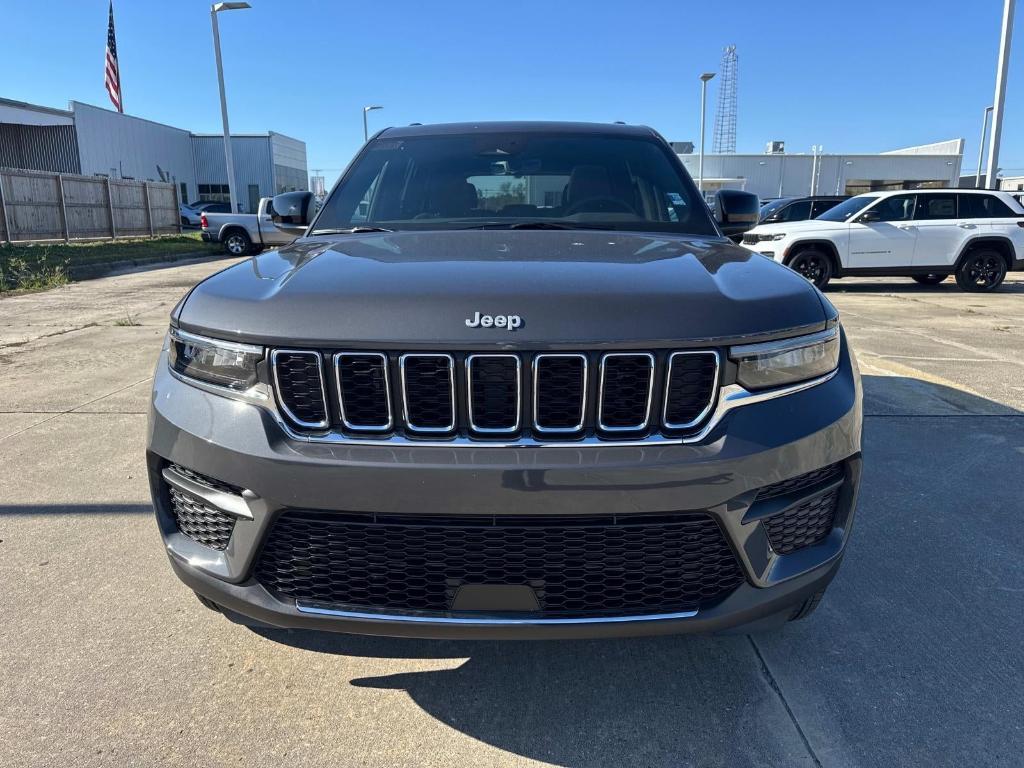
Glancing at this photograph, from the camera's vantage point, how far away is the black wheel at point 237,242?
2095 cm

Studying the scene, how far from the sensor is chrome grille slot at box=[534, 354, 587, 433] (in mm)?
1721

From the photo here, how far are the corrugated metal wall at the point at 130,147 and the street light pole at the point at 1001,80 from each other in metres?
37.4

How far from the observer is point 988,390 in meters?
5.61

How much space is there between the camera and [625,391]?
1.75 meters

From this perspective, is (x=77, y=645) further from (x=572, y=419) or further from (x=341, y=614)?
(x=572, y=419)

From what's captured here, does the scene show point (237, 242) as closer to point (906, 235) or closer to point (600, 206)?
point (906, 235)

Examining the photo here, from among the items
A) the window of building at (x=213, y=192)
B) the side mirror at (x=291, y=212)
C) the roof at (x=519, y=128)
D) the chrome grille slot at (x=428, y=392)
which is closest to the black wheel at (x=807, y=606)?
the chrome grille slot at (x=428, y=392)

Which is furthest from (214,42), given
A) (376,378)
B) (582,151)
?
(376,378)

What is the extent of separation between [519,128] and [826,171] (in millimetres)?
53165

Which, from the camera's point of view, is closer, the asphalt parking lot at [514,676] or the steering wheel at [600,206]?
the asphalt parking lot at [514,676]

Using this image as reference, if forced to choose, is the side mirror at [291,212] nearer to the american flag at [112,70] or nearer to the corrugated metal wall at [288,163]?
the american flag at [112,70]

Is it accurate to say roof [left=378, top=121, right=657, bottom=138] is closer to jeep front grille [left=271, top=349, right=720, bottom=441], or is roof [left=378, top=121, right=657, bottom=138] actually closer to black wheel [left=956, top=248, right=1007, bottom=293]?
jeep front grille [left=271, top=349, right=720, bottom=441]

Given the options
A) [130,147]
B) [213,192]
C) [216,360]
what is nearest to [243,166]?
[213,192]

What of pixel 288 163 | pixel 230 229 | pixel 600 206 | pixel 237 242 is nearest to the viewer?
pixel 600 206
